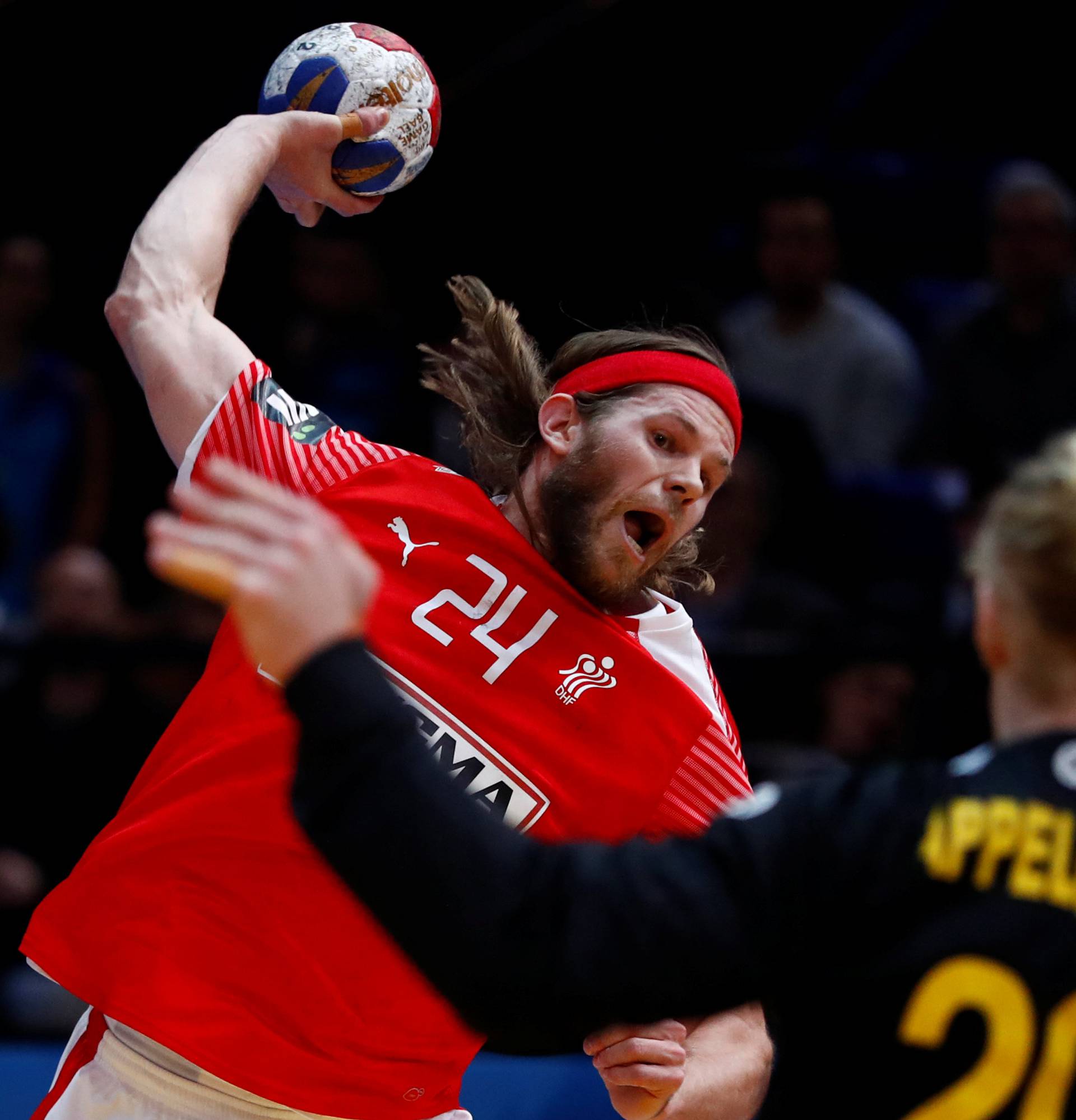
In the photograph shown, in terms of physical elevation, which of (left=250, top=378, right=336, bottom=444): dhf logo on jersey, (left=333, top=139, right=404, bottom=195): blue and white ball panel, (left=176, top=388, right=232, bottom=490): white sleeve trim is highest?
(left=333, top=139, right=404, bottom=195): blue and white ball panel

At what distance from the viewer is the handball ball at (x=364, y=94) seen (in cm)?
313

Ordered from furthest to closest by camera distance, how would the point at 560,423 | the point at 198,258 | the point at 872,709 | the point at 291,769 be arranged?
the point at 872,709
the point at 560,423
the point at 198,258
the point at 291,769

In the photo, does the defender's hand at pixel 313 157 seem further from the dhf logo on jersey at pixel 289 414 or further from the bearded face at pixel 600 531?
the bearded face at pixel 600 531

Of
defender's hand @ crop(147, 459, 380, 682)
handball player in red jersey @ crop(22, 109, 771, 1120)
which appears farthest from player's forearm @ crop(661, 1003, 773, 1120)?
defender's hand @ crop(147, 459, 380, 682)

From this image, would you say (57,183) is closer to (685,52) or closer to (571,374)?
(685,52)

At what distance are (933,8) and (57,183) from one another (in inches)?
168

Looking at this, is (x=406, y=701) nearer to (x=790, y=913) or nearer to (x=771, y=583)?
(x=790, y=913)

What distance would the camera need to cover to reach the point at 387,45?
322 centimetres

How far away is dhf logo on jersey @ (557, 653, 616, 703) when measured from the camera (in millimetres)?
2771

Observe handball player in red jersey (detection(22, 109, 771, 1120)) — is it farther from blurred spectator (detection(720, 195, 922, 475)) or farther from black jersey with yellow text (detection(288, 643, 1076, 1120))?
blurred spectator (detection(720, 195, 922, 475))

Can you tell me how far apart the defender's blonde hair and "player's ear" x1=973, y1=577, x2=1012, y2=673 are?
0.02 m

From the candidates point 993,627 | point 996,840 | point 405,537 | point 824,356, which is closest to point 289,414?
point 405,537

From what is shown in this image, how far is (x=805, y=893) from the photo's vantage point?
64.4 inches

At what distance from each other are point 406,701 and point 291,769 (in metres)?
0.20
